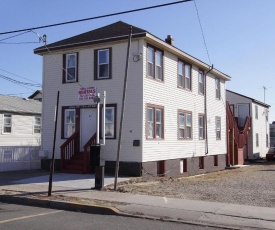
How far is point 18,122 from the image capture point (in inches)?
1180

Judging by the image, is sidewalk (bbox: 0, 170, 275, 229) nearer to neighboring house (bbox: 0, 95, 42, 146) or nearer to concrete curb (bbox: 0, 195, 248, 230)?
concrete curb (bbox: 0, 195, 248, 230)

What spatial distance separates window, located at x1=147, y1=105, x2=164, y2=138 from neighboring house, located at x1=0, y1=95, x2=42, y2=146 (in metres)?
14.3

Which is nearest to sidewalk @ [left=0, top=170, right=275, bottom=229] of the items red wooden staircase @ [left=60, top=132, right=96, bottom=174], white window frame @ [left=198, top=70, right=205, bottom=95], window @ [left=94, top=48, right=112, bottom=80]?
red wooden staircase @ [left=60, top=132, right=96, bottom=174]

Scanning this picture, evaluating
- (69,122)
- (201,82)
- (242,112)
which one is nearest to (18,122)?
(69,122)

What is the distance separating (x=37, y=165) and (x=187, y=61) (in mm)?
10493

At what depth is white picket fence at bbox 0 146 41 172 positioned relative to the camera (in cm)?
1923

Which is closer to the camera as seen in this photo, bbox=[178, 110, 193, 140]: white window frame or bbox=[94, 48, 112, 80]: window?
bbox=[94, 48, 112, 80]: window

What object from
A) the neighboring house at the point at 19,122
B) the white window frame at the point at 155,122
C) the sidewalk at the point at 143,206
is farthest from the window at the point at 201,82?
the neighboring house at the point at 19,122

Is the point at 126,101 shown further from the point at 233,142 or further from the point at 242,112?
the point at 242,112

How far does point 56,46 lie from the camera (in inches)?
784

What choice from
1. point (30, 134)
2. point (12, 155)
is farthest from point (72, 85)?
point (30, 134)

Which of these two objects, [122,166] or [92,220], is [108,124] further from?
[92,220]

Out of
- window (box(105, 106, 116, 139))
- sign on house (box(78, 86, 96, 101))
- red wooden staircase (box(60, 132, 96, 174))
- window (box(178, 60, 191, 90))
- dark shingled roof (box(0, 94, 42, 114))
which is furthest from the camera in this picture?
dark shingled roof (box(0, 94, 42, 114))

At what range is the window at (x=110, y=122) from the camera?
18.2 metres
